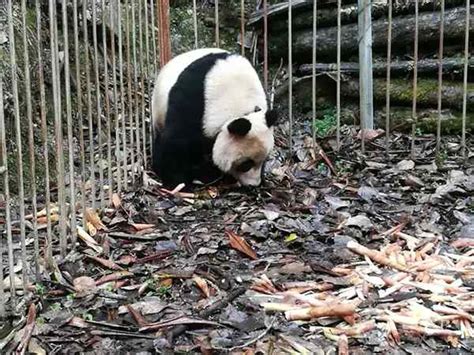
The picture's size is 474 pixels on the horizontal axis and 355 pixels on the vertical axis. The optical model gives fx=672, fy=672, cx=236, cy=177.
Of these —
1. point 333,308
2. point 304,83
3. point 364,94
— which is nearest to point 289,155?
point 364,94

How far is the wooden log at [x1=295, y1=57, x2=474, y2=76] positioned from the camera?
5.95m

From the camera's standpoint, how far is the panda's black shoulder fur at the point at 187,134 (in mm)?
4930

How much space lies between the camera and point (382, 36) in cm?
630

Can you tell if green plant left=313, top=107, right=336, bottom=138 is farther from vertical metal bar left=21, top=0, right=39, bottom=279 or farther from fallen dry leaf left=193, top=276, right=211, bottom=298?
vertical metal bar left=21, top=0, right=39, bottom=279

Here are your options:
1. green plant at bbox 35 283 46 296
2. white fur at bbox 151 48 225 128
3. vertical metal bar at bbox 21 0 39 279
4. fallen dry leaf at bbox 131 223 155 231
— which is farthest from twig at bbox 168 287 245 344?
white fur at bbox 151 48 225 128

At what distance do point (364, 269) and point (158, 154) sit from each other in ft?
7.20

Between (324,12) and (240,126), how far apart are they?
7.78 feet

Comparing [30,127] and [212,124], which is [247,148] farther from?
[30,127]

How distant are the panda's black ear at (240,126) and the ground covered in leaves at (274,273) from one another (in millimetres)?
448

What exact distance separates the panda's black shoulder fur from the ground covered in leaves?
212 millimetres

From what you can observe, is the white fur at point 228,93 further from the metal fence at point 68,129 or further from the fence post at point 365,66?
the fence post at point 365,66

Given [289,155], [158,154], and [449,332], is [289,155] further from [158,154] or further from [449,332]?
[449,332]

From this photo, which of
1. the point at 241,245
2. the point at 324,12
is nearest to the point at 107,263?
the point at 241,245

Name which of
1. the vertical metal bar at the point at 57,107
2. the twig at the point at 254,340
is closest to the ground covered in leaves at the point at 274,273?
the twig at the point at 254,340
